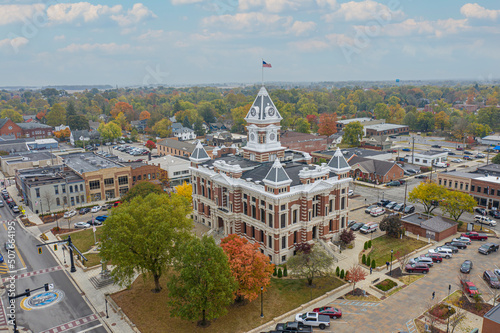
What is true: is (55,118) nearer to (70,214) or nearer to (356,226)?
(70,214)

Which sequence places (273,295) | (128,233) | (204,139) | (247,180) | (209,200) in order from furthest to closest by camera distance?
(204,139), (209,200), (247,180), (273,295), (128,233)

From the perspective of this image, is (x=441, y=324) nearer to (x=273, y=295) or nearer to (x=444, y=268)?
(x=444, y=268)

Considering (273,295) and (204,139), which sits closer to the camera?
(273,295)

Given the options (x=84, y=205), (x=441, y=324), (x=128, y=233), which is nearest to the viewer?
(x=441, y=324)

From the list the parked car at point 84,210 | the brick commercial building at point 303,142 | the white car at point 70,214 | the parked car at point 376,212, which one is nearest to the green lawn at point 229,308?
the parked car at point 376,212

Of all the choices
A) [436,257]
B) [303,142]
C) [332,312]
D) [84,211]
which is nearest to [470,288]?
[436,257]

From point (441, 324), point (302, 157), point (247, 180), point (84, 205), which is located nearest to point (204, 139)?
point (84, 205)

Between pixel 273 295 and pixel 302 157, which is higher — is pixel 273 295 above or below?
below
